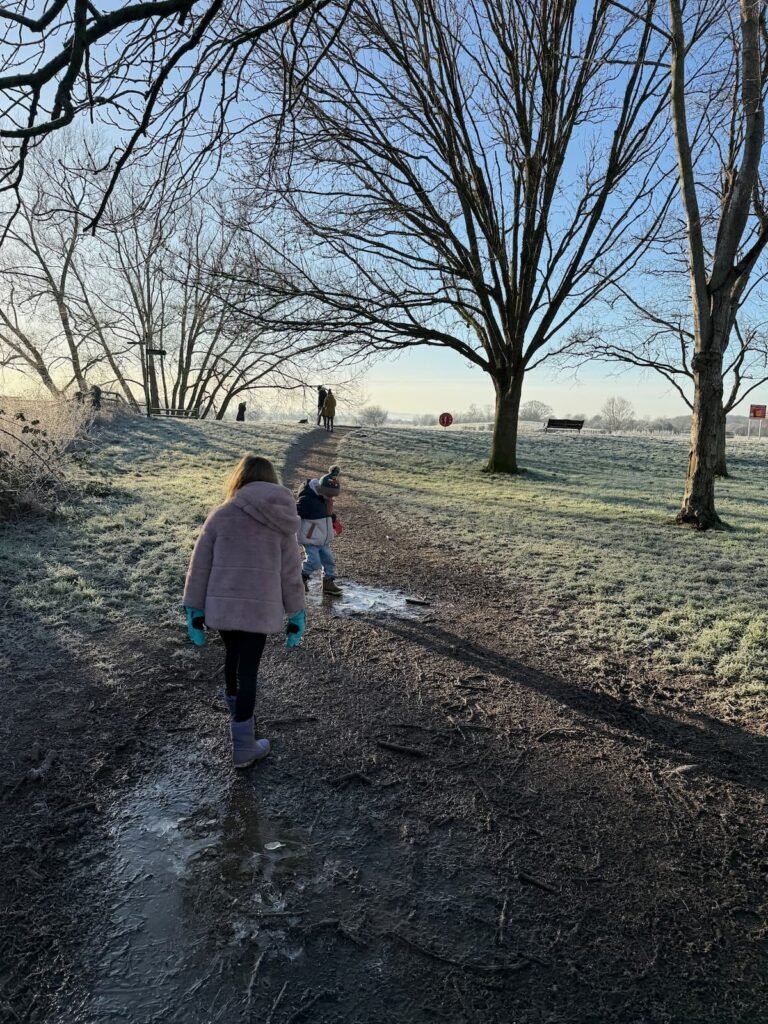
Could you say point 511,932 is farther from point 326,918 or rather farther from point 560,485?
point 560,485

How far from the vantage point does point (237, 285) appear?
551 inches

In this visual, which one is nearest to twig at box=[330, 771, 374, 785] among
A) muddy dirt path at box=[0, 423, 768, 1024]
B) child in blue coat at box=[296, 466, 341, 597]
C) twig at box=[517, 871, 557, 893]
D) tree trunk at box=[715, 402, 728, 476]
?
muddy dirt path at box=[0, 423, 768, 1024]

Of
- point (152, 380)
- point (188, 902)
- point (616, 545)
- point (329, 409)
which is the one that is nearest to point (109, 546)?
point (188, 902)

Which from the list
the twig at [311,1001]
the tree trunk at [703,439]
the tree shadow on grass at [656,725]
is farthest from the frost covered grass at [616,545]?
the twig at [311,1001]

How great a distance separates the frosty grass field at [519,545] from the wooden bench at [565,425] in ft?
43.2

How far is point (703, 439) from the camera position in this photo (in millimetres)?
9781

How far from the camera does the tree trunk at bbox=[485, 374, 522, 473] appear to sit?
16.6m

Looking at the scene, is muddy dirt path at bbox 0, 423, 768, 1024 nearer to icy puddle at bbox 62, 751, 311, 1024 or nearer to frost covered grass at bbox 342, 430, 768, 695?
icy puddle at bbox 62, 751, 311, 1024

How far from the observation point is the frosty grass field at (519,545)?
553 centimetres

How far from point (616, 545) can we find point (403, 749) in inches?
250

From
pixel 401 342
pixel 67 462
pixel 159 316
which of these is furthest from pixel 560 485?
pixel 159 316

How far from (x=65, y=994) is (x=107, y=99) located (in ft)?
13.6

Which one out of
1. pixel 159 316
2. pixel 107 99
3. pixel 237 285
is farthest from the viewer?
pixel 159 316

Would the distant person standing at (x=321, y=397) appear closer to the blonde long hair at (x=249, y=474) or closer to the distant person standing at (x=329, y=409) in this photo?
the distant person standing at (x=329, y=409)
